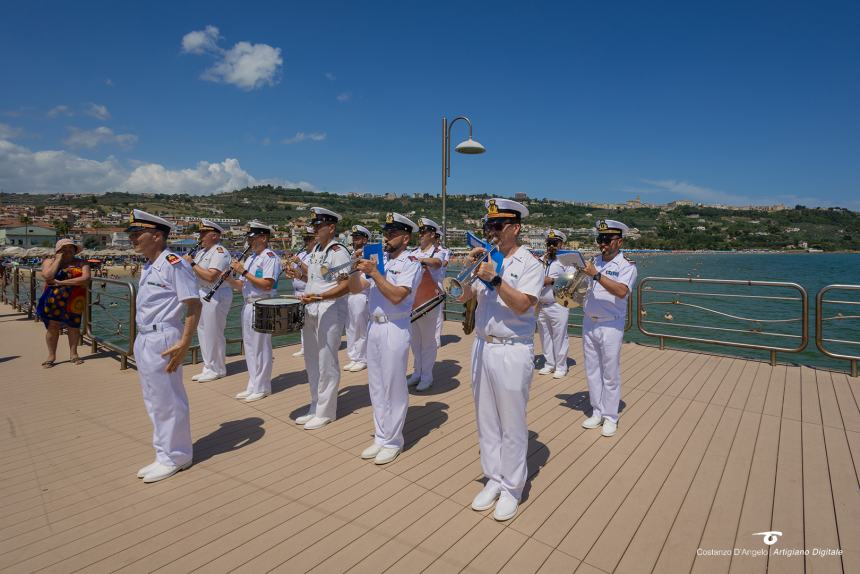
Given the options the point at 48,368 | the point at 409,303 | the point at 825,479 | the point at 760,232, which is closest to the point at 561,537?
the point at 409,303

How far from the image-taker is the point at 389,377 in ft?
12.5

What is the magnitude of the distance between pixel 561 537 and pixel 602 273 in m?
2.47

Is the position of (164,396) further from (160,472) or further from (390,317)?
(390,317)

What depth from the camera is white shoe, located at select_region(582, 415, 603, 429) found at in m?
4.48

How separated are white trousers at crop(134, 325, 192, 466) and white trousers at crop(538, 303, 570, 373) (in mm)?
4702

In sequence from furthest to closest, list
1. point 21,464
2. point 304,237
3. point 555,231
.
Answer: point 555,231
point 304,237
point 21,464

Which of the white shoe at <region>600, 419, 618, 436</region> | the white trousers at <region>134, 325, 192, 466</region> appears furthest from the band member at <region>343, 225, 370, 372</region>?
the white shoe at <region>600, 419, 618, 436</region>

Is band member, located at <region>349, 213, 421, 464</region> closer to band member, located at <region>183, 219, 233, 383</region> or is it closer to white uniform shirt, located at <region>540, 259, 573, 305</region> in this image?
white uniform shirt, located at <region>540, 259, 573, 305</region>

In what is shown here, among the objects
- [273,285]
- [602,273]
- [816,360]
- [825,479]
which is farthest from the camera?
[816,360]

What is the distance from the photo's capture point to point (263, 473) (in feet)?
11.7

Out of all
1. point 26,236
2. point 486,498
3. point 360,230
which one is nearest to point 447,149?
point 360,230

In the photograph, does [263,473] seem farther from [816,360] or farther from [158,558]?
[816,360]

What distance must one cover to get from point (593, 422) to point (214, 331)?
484cm

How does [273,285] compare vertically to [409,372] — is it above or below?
above
